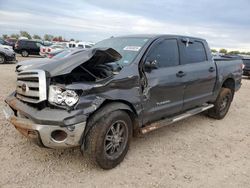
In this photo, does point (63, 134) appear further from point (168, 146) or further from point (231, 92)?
point (231, 92)

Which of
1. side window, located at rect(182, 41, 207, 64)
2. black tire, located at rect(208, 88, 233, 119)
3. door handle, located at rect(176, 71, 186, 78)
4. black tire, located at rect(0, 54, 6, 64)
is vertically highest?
side window, located at rect(182, 41, 207, 64)

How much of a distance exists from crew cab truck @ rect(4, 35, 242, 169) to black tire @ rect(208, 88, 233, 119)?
147 cm

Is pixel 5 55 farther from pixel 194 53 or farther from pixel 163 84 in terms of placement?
pixel 163 84

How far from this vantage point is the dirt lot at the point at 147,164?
10.6 feet

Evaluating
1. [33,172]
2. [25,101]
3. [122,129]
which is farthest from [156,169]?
[25,101]

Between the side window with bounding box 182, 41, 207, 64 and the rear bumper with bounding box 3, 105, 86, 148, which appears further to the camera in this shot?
the side window with bounding box 182, 41, 207, 64

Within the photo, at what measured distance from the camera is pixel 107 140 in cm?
347

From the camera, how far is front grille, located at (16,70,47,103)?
126 inches

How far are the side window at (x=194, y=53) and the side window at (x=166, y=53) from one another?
29 centimetres

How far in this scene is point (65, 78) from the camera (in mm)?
3465

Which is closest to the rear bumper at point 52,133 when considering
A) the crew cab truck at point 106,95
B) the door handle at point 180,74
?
the crew cab truck at point 106,95

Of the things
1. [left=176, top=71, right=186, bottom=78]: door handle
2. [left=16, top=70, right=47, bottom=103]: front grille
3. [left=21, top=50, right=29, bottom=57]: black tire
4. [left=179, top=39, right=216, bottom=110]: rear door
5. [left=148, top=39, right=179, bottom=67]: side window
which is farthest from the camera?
[left=21, top=50, right=29, bottom=57]: black tire

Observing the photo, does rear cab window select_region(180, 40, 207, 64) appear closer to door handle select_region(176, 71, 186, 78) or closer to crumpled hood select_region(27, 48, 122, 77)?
door handle select_region(176, 71, 186, 78)

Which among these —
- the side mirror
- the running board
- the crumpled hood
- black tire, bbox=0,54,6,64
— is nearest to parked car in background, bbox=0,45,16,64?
black tire, bbox=0,54,6,64
